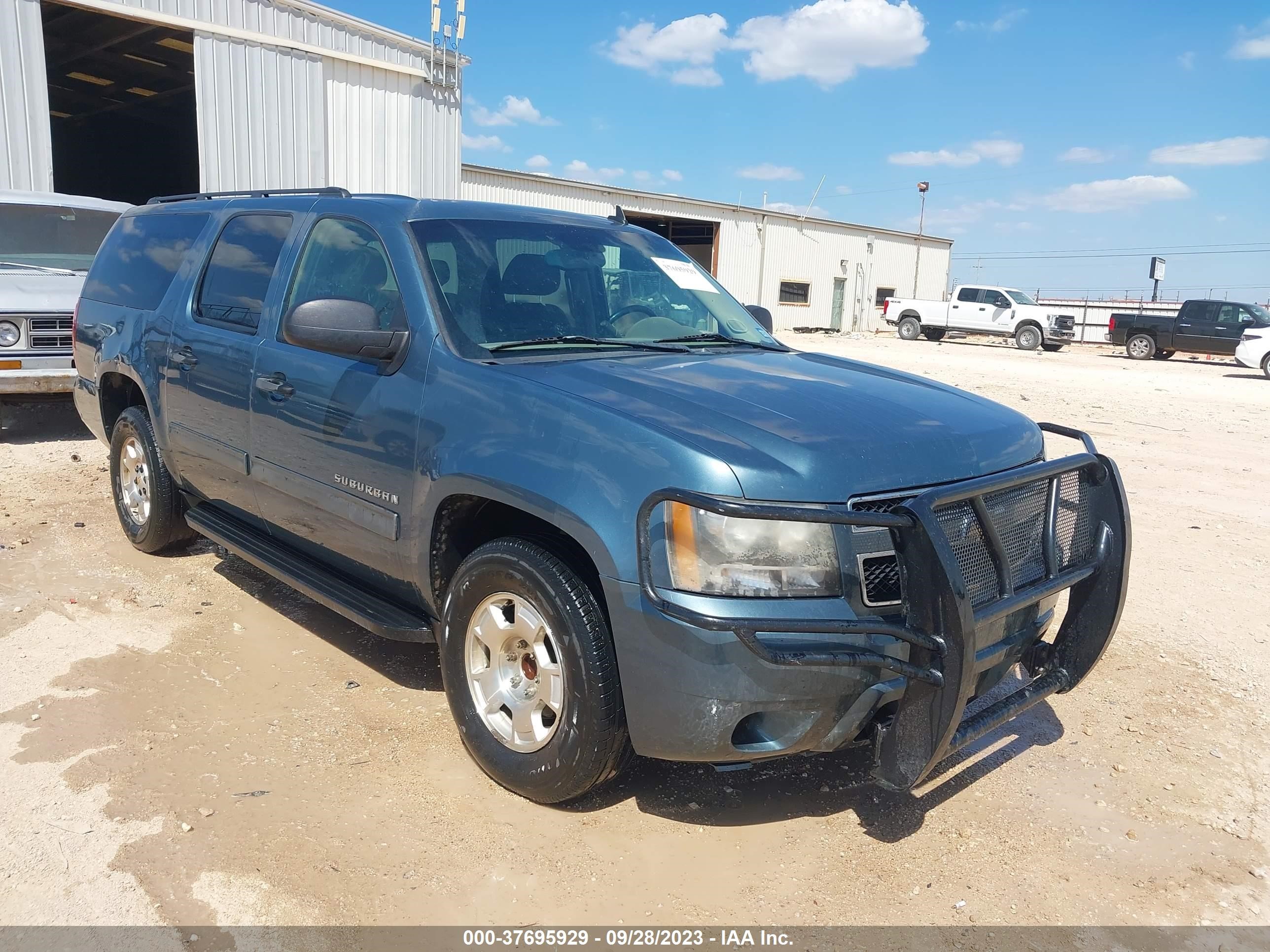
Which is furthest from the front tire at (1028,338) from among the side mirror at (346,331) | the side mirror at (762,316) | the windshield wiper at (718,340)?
the side mirror at (346,331)

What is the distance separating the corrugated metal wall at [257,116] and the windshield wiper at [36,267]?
17.2 feet

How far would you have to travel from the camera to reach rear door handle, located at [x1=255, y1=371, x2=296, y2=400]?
3.89 m

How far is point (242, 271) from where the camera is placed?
4.47m

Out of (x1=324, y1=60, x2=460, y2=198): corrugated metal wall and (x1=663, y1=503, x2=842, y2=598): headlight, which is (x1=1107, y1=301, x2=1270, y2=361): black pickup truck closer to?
(x1=324, y1=60, x2=460, y2=198): corrugated metal wall

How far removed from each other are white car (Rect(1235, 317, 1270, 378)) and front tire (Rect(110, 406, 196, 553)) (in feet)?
75.5

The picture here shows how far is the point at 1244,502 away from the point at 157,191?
93.0ft

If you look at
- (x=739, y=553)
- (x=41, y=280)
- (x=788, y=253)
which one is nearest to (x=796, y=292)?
(x=788, y=253)

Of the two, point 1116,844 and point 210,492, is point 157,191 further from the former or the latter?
point 1116,844

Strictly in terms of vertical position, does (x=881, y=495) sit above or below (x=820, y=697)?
above

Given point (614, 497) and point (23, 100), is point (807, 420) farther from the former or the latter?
point (23, 100)

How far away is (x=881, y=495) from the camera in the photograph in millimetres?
2672

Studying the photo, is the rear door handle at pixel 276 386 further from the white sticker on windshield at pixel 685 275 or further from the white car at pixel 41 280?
the white car at pixel 41 280

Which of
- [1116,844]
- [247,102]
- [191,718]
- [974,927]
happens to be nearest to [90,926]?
[191,718]

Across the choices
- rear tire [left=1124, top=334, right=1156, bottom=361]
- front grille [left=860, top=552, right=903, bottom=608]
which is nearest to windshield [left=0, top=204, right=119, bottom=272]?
front grille [left=860, top=552, right=903, bottom=608]
